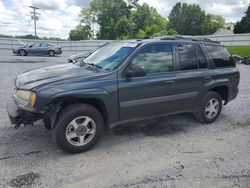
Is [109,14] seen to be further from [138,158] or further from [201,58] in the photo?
[138,158]

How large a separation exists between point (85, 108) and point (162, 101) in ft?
4.90

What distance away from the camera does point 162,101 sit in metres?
5.06

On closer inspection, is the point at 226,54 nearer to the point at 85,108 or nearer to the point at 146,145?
the point at 146,145

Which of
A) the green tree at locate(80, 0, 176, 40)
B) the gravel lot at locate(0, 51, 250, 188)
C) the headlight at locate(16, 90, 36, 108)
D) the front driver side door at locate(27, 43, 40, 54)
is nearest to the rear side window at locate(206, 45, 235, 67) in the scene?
the gravel lot at locate(0, 51, 250, 188)

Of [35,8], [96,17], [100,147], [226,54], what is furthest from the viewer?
[96,17]

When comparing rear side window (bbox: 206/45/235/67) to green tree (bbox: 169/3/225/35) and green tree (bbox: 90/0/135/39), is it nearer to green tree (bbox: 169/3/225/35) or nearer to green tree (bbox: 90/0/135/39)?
green tree (bbox: 90/0/135/39)

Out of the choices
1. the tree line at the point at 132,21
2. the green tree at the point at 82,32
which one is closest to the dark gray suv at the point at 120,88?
the tree line at the point at 132,21

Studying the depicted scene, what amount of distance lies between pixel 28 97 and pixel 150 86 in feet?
6.55

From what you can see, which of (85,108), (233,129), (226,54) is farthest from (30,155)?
(226,54)

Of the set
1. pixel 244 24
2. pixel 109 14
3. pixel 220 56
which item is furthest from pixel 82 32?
pixel 220 56

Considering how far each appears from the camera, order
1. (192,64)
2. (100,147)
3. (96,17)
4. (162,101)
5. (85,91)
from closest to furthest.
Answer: (85,91) → (100,147) → (162,101) → (192,64) → (96,17)

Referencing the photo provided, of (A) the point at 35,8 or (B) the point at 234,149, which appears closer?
(B) the point at 234,149

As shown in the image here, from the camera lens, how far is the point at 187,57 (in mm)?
5465

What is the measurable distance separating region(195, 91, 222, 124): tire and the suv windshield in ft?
6.39
